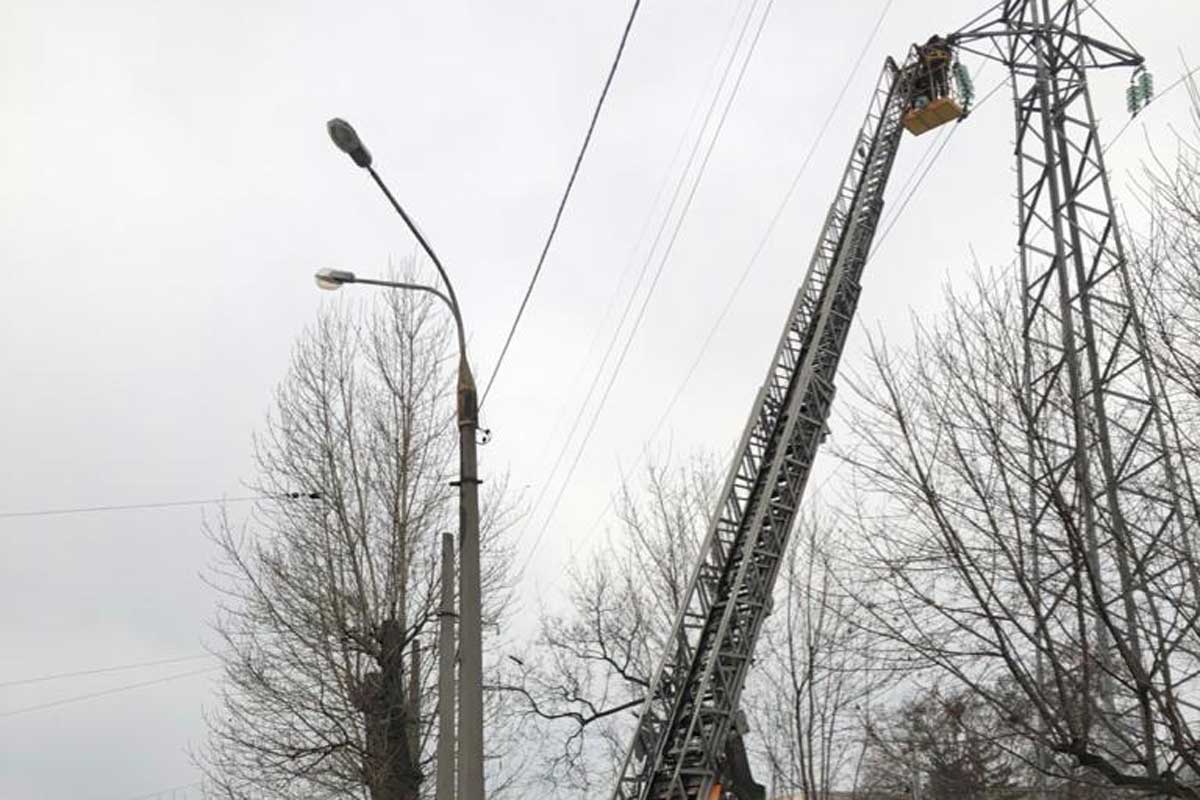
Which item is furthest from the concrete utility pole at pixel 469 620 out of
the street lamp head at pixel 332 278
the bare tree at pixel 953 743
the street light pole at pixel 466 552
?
the bare tree at pixel 953 743

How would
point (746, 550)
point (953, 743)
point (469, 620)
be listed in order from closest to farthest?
point (469, 620)
point (953, 743)
point (746, 550)

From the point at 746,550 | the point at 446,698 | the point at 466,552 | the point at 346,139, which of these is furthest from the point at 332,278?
the point at 746,550

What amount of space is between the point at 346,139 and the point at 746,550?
22.6ft

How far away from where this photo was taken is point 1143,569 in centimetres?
671

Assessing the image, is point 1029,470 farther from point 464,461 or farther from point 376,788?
point 376,788

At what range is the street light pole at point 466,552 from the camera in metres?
6.72

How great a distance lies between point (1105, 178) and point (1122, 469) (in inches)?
174

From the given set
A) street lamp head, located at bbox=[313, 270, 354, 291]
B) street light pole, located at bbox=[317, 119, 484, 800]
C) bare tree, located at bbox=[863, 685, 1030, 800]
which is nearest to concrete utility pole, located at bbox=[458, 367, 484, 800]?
street light pole, located at bbox=[317, 119, 484, 800]

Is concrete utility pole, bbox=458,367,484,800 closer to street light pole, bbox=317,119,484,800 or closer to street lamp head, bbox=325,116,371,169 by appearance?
street light pole, bbox=317,119,484,800

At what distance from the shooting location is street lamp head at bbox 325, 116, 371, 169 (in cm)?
726

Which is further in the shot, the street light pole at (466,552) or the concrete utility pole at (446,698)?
the concrete utility pole at (446,698)

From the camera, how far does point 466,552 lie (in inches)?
291

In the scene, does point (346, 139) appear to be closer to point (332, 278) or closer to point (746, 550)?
point (332, 278)

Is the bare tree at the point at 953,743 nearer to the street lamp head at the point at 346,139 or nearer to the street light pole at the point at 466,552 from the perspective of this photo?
the street light pole at the point at 466,552
